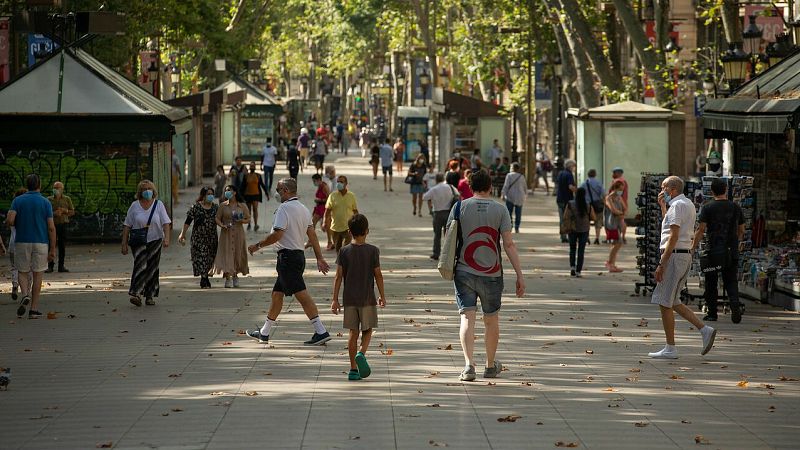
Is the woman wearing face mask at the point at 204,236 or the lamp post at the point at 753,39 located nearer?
the woman wearing face mask at the point at 204,236

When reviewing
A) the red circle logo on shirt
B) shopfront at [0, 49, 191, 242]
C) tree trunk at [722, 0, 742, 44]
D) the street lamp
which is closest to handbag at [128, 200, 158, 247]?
the red circle logo on shirt

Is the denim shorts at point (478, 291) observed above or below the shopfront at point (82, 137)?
below

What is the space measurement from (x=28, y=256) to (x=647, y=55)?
1868 cm

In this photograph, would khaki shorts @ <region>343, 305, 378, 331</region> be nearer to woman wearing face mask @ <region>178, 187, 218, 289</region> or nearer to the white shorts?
the white shorts

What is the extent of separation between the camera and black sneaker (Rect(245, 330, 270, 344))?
46.7 ft

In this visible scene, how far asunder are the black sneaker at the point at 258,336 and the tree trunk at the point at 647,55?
19.1 metres

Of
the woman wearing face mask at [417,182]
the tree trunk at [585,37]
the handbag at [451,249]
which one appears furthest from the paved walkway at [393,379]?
the tree trunk at [585,37]

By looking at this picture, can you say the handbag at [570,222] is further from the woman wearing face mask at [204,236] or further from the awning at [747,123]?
the woman wearing face mask at [204,236]

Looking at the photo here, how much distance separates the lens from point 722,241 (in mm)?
15883

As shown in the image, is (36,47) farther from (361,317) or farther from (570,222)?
(361,317)

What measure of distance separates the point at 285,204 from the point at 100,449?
5.35 metres

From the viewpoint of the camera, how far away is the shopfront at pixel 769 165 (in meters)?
18.1

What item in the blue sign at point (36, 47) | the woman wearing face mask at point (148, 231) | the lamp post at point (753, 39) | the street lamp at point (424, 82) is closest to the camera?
the woman wearing face mask at point (148, 231)

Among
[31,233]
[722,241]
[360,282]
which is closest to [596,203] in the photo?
[722,241]
